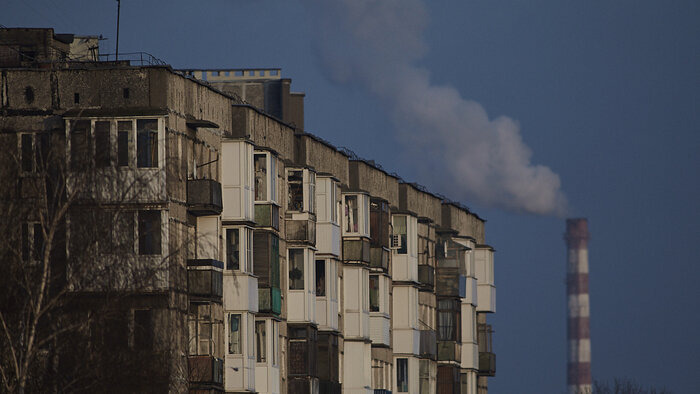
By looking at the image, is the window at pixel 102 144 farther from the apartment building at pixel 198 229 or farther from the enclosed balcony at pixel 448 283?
the enclosed balcony at pixel 448 283

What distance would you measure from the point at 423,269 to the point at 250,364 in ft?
88.5

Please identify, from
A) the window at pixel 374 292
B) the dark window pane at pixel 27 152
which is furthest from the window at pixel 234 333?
the window at pixel 374 292

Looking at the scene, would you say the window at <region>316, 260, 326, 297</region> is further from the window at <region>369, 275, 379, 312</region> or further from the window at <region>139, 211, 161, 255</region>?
the window at <region>139, 211, 161, 255</region>

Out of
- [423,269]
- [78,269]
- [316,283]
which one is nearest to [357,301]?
[316,283]

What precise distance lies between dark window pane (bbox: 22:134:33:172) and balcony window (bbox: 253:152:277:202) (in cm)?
997

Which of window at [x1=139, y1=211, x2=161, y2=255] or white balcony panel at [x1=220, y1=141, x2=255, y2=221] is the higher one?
white balcony panel at [x1=220, y1=141, x2=255, y2=221]

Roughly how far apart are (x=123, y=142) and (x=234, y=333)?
9.13 m

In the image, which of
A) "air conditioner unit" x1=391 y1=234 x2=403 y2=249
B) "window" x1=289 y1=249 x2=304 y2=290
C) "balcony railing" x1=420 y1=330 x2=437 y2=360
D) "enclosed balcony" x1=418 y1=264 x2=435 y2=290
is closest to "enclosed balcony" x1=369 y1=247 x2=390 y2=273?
"air conditioner unit" x1=391 y1=234 x2=403 y2=249

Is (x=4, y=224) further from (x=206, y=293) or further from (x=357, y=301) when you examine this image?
(x=357, y=301)

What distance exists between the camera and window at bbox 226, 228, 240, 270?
67562mm

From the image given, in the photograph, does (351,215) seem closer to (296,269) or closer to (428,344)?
(296,269)

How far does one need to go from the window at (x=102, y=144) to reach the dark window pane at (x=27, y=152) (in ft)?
8.04

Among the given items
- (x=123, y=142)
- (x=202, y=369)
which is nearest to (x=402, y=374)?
(x=202, y=369)

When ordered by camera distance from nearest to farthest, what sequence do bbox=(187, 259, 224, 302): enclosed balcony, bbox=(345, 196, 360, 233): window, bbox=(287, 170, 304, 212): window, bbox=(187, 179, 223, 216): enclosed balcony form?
1. bbox=(187, 259, 224, 302): enclosed balcony
2. bbox=(187, 179, 223, 216): enclosed balcony
3. bbox=(287, 170, 304, 212): window
4. bbox=(345, 196, 360, 233): window
